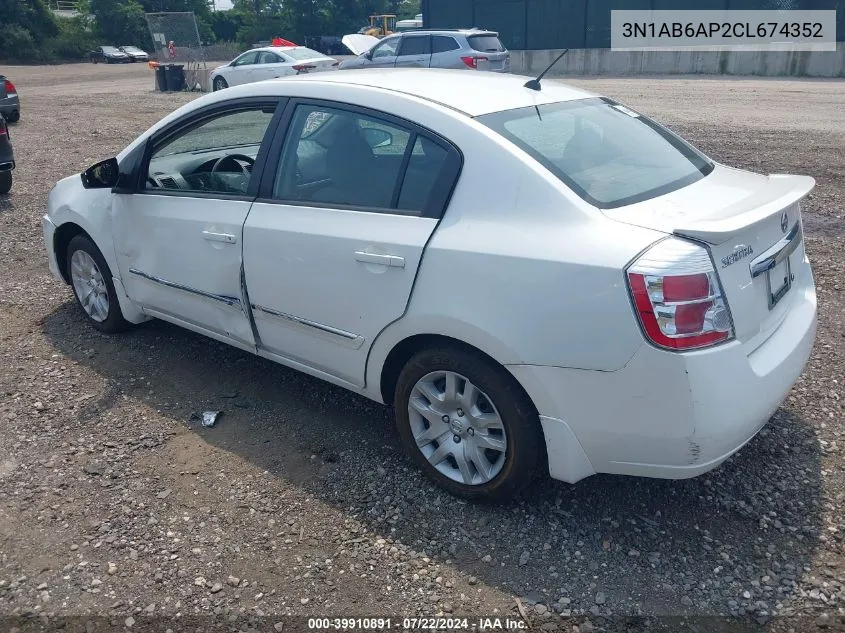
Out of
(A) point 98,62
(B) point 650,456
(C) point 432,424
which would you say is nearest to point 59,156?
(C) point 432,424

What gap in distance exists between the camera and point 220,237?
3832 millimetres

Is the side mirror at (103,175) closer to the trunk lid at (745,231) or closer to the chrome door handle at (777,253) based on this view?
the trunk lid at (745,231)

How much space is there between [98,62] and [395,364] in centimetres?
5656

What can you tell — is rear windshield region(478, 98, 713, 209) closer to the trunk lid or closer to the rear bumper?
the trunk lid

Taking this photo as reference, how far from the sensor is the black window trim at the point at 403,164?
3.12 m

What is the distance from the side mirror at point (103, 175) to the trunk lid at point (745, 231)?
3.09 m

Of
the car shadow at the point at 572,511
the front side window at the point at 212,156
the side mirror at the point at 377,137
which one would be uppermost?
the side mirror at the point at 377,137

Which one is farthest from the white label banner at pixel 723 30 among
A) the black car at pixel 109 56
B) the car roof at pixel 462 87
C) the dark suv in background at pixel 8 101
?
the black car at pixel 109 56

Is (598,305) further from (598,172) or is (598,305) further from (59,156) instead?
(59,156)

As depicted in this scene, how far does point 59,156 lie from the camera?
12.2 m

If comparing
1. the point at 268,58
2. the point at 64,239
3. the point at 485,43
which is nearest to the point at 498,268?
the point at 64,239

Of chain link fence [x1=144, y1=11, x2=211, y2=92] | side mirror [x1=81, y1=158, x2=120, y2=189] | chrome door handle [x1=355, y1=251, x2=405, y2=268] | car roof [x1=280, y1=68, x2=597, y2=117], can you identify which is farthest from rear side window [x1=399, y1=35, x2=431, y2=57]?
chrome door handle [x1=355, y1=251, x2=405, y2=268]

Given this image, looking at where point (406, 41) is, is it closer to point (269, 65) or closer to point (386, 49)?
point (386, 49)

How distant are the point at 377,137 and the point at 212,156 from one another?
1.80 m
